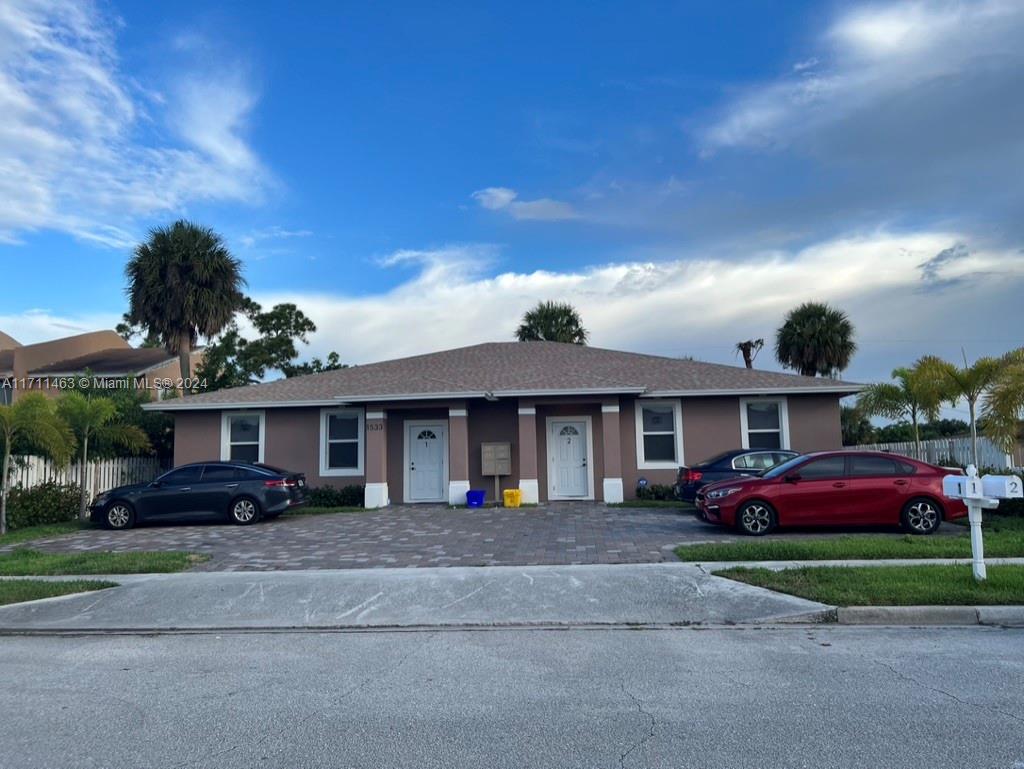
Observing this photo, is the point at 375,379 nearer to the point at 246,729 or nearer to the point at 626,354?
the point at 626,354

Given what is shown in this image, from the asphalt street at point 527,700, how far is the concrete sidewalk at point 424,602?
46cm

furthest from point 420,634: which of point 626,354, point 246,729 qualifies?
point 626,354

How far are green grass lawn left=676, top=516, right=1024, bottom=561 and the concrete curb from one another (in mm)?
2619

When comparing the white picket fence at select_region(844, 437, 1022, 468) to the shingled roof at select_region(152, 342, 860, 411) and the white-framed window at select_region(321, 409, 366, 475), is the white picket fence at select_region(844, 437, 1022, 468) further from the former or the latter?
the white-framed window at select_region(321, 409, 366, 475)

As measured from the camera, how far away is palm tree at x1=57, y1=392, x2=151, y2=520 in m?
18.0

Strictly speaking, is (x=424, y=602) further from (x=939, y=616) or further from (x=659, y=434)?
(x=659, y=434)

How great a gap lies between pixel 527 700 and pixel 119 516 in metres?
14.3

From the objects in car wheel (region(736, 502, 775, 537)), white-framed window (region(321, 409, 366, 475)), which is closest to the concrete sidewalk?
car wheel (region(736, 502, 775, 537))

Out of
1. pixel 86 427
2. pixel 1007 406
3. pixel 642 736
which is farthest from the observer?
pixel 86 427

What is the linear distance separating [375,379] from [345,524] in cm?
655

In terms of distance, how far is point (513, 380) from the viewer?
66.9 ft

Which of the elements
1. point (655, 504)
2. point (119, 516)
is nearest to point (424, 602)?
point (655, 504)

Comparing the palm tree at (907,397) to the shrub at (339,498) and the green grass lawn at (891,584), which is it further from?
the shrub at (339,498)

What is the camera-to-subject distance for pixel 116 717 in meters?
5.31
